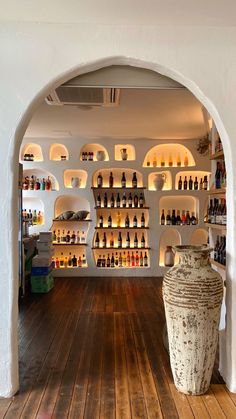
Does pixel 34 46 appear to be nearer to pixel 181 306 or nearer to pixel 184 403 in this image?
pixel 181 306

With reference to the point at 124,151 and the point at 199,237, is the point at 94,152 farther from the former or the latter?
the point at 199,237

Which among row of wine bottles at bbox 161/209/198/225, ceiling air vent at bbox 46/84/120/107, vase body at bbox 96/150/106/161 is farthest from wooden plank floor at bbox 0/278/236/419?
vase body at bbox 96/150/106/161

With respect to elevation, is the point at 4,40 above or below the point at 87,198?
above

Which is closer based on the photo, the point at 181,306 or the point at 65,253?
the point at 181,306

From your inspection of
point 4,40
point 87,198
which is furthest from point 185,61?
point 87,198

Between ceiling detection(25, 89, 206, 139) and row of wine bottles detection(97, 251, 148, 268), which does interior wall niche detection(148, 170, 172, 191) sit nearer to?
ceiling detection(25, 89, 206, 139)

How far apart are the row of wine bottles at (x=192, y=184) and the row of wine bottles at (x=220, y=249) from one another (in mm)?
2896

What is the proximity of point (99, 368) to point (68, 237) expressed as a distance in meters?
3.76

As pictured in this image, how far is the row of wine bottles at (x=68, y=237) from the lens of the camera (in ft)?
20.8

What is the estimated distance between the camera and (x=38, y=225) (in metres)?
6.28

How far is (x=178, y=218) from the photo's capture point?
6520 millimetres

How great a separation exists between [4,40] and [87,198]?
4.05 m

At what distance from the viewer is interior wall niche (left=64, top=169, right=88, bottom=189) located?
252 inches

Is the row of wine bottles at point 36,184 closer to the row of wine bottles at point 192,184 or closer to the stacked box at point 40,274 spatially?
the stacked box at point 40,274
